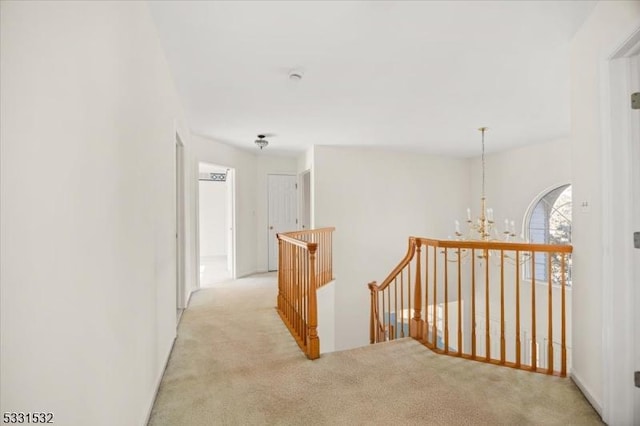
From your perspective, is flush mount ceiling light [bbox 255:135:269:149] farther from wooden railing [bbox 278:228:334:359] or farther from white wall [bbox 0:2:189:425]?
white wall [bbox 0:2:189:425]

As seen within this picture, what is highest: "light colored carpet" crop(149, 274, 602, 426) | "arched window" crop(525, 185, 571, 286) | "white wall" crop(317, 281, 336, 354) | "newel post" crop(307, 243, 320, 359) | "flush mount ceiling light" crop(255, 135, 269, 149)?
"flush mount ceiling light" crop(255, 135, 269, 149)

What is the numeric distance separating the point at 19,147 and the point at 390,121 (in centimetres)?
401

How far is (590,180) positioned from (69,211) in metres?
2.69

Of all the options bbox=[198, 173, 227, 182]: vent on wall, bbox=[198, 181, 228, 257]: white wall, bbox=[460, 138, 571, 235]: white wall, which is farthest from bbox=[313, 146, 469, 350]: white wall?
bbox=[198, 181, 228, 257]: white wall

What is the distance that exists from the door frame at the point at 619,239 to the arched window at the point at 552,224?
4240mm

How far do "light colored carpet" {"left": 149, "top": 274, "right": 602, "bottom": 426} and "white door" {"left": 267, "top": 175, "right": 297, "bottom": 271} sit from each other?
3780 mm

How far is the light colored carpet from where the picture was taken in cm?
187

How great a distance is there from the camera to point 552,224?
18.2 ft

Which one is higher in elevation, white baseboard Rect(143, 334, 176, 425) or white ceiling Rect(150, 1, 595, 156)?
white ceiling Rect(150, 1, 595, 156)

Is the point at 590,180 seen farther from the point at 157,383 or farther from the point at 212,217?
the point at 212,217

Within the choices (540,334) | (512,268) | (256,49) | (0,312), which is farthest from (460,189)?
(0,312)

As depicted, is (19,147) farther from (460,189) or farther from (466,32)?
(460,189)

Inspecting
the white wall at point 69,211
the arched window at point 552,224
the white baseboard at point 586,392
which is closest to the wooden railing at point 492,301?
the arched window at point 552,224

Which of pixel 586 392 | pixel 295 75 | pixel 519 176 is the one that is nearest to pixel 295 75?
pixel 295 75
